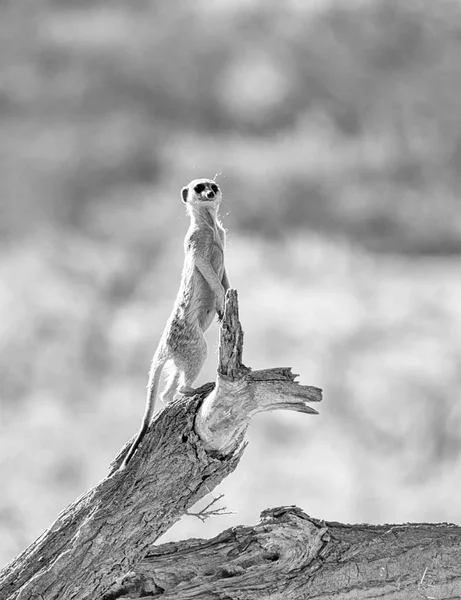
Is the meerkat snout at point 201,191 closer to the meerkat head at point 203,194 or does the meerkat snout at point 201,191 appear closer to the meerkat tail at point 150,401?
the meerkat head at point 203,194

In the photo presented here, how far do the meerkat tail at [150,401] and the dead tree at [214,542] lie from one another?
89mm

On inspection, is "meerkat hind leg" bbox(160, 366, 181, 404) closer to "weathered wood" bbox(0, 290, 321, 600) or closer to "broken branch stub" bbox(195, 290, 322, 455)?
"weathered wood" bbox(0, 290, 321, 600)

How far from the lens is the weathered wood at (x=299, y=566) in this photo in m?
9.53

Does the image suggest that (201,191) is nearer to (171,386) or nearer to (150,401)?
(171,386)

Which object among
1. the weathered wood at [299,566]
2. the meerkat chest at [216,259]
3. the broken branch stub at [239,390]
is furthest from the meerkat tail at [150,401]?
the weathered wood at [299,566]

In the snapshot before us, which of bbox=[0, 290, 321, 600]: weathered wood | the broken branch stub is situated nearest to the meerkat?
bbox=[0, 290, 321, 600]: weathered wood

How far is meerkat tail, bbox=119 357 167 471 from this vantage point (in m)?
9.06

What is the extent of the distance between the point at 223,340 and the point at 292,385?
900 millimetres

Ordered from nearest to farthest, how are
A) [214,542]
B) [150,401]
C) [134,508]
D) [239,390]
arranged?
[239,390] < [134,508] < [150,401] < [214,542]

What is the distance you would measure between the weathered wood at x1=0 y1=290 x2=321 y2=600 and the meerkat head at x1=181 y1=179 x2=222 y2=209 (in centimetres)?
221

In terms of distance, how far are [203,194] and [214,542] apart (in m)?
4.38

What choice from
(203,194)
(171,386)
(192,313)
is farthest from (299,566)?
(203,194)

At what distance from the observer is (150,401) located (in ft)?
29.8

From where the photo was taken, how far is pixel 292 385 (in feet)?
27.2
